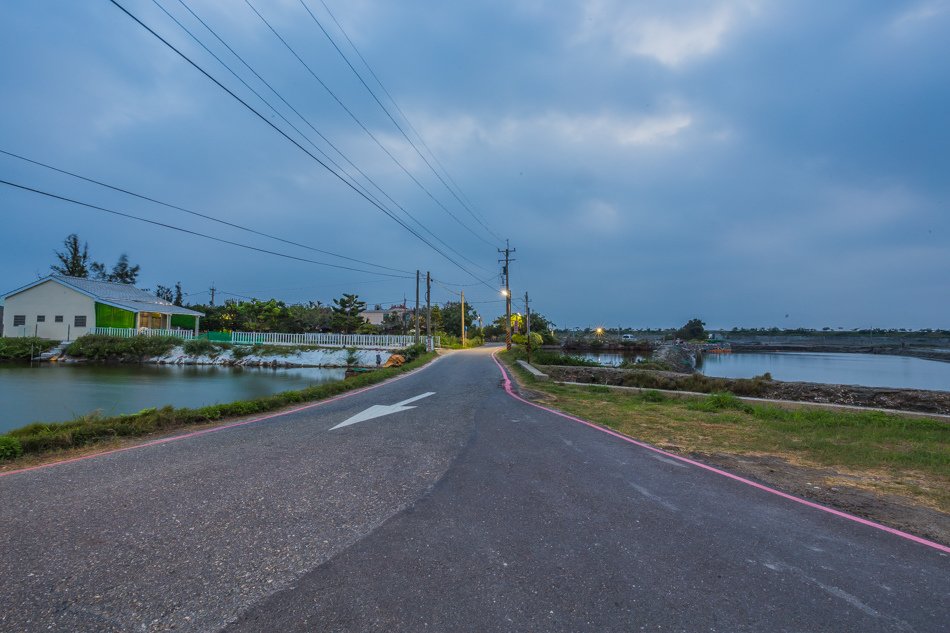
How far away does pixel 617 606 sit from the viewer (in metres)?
2.29

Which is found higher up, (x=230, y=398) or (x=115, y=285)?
(x=115, y=285)

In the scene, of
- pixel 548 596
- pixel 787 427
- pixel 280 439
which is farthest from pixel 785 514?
pixel 280 439

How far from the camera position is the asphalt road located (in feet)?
7.19

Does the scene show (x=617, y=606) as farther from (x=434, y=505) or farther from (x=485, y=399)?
(x=485, y=399)

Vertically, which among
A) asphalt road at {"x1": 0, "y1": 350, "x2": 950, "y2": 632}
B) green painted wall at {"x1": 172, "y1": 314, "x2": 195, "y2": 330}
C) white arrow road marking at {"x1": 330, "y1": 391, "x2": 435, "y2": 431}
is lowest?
white arrow road marking at {"x1": 330, "y1": 391, "x2": 435, "y2": 431}

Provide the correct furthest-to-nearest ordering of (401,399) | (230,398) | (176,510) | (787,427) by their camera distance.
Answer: (230,398), (401,399), (787,427), (176,510)

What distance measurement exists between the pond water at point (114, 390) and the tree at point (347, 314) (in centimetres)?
1596

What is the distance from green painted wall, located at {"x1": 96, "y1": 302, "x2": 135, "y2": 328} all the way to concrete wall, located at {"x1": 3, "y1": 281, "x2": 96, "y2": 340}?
1.05ft

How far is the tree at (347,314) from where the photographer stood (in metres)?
42.7

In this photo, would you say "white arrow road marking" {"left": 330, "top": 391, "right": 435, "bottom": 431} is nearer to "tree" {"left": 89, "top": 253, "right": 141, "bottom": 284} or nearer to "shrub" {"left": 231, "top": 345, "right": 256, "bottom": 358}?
"shrub" {"left": 231, "top": 345, "right": 256, "bottom": 358}

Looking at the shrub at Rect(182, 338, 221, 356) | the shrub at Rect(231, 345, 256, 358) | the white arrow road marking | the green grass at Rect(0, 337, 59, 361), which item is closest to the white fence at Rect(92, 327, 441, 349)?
the shrub at Rect(231, 345, 256, 358)

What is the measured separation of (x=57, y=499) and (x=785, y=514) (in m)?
6.58

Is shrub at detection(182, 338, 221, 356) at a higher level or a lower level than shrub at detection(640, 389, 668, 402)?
higher

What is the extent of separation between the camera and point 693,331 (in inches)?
3760
